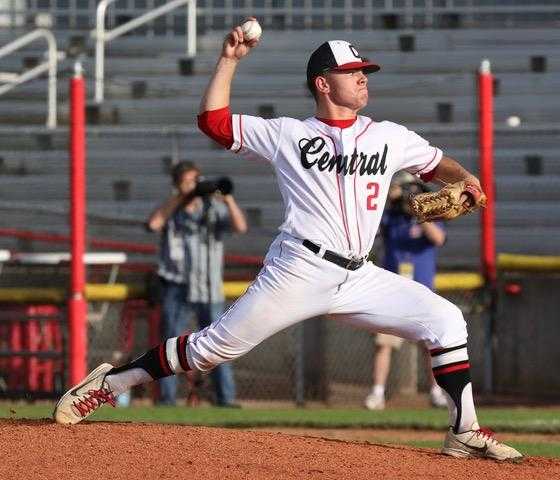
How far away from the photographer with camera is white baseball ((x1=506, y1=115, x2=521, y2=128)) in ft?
12.9

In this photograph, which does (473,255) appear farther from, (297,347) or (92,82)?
(92,82)

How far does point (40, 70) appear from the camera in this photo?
15.7 meters

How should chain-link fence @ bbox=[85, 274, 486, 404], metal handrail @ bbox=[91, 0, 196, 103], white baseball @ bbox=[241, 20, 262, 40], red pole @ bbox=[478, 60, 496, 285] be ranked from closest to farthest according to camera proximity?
white baseball @ bbox=[241, 20, 262, 40], red pole @ bbox=[478, 60, 496, 285], chain-link fence @ bbox=[85, 274, 486, 404], metal handrail @ bbox=[91, 0, 196, 103]

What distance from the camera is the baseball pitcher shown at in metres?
6.23

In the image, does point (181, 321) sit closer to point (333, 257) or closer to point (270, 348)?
point (270, 348)

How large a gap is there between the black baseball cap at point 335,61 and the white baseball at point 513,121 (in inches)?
288

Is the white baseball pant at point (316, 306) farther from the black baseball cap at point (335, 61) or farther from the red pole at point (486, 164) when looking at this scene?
the red pole at point (486, 164)

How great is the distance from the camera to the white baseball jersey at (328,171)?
624 centimetres

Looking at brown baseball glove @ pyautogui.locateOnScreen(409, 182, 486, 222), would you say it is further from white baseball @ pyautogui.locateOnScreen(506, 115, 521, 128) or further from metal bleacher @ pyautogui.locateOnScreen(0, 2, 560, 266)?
white baseball @ pyautogui.locateOnScreen(506, 115, 521, 128)

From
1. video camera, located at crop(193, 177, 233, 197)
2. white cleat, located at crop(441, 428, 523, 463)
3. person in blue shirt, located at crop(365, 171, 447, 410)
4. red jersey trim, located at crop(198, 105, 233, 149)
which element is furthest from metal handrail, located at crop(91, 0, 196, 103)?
white cleat, located at crop(441, 428, 523, 463)

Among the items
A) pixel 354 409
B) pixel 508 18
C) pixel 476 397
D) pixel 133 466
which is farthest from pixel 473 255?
pixel 133 466

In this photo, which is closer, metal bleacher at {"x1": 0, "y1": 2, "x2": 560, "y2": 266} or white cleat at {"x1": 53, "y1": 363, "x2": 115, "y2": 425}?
white cleat at {"x1": 53, "y1": 363, "x2": 115, "y2": 425}

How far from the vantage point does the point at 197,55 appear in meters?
16.0

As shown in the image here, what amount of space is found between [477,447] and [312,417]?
370 centimetres
